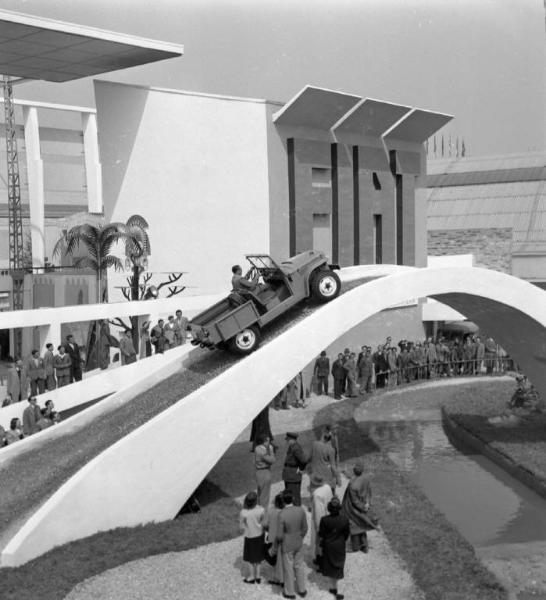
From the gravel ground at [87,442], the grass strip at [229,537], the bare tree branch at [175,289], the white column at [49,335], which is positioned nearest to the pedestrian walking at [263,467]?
the grass strip at [229,537]

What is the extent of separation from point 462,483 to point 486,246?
3344cm

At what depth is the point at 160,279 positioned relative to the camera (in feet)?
103

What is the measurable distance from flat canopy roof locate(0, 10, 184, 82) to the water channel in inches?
526

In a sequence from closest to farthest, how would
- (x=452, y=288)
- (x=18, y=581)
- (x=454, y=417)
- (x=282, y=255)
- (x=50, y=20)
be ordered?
(x=18, y=581) → (x=452, y=288) → (x=454, y=417) → (x=50, y=20) → (x=282, y=255)

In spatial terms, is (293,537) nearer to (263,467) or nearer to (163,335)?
(263,467)

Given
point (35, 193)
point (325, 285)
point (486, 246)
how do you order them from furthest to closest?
1. point (486, 246)
2. point (35, 193)
3. point (325, 285)

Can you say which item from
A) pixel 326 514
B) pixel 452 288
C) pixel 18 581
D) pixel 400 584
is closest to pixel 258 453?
pixel 326 514

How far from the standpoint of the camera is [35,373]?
2222 cm

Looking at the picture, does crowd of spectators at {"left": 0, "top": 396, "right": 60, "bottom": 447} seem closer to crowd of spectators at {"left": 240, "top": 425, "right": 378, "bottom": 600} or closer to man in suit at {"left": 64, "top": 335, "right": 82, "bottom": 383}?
man in suit at {"left": 64, "top": 335, "right": 82, "bottom": 383}

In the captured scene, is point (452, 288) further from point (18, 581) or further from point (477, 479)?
point (18, 581)

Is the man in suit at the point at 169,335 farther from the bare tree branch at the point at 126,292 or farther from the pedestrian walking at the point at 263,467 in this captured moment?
the pedestrian walking at the point at 263,467

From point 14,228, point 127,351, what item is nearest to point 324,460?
point 127,351

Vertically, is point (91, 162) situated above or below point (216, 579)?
above

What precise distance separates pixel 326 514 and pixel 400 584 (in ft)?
4.59
